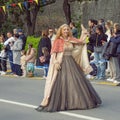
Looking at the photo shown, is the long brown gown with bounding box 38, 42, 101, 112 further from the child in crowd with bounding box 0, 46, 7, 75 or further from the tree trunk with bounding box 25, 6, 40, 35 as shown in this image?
the tree trunk with bounding box 25, 6, 40, 35

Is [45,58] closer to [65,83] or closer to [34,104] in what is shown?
[34,104]

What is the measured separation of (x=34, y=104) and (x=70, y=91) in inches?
56.5

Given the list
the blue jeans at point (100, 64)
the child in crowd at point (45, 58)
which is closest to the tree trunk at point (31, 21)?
the child in crowd at point (45, 58)

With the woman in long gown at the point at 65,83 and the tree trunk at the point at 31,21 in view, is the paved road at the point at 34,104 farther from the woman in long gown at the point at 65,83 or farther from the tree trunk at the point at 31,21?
the tree trunk at the point at 31,21

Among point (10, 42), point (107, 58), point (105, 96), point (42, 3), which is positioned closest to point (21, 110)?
point (105, 96)

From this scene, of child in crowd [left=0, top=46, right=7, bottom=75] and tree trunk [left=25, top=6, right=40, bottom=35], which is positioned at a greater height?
tree trunk [left=25, top=6, right=40, bottom=35]

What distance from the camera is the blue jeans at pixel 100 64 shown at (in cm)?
1628

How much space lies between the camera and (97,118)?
974 cm

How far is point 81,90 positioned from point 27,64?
26.5 feet

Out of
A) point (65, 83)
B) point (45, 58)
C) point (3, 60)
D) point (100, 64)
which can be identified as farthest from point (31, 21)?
point (65, 83)

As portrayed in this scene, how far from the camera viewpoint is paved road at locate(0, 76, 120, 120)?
998 cm

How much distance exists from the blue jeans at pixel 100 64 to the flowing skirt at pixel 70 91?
5616mm

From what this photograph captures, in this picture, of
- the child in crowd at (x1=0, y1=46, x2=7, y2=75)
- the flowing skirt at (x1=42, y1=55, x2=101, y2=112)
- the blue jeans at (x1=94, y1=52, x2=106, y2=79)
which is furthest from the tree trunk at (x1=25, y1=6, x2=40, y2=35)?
the flowing skirt at (x1=42, y1=55, x2=101, y2=112)

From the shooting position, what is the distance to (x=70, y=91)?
10.4 metres
